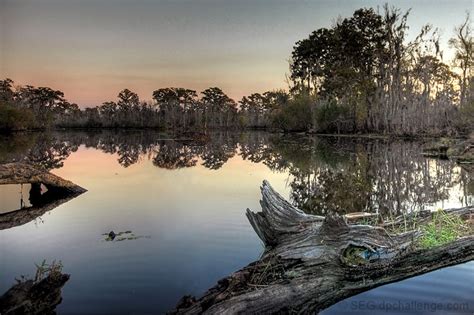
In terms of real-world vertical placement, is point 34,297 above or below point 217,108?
below

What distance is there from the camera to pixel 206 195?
11.4m

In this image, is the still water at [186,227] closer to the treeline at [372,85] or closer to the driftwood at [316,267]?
the driftwood at [316,267]

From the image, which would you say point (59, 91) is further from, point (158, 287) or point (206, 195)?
point (158, 287)

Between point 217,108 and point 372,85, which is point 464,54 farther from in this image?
point 217,108

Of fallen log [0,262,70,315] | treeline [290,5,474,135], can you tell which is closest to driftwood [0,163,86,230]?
fallen log [0,262,70,315]

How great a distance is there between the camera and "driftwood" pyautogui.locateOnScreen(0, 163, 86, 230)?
8859 mm

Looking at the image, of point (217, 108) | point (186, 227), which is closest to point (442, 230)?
point (186, 227)

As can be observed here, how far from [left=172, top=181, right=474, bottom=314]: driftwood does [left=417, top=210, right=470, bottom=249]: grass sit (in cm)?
63

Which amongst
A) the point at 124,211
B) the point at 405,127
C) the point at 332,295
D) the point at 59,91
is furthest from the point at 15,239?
the point at 59,91

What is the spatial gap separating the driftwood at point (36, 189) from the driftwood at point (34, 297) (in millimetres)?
3769

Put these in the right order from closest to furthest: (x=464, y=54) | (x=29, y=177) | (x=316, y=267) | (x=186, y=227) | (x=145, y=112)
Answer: (x=316, y=267)
(x=186, y=227)
(x=29, y=177)
(x=464, y=54)
(x=145, y=112)

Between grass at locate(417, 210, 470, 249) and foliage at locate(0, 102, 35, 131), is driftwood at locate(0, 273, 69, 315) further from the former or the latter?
foliage at locate(0, 102, 35, 131)

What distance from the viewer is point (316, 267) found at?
4.56 m

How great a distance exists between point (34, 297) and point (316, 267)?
114 inches
